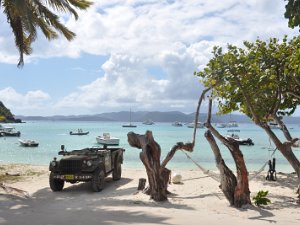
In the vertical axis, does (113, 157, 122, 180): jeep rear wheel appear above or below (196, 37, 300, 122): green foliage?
below

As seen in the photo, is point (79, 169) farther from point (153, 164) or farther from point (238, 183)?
point (238, 183)

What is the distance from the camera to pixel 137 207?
11211mm

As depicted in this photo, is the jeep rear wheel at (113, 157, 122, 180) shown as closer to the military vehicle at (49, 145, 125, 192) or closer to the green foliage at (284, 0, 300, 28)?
the military vehicle at (49, 145, 125, 192)

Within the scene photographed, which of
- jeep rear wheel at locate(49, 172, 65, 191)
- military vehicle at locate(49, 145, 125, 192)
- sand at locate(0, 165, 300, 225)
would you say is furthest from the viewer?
jeep rear wheel at locate(49, 172, 65, 191)

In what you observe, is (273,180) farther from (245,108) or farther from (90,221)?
(90,221)

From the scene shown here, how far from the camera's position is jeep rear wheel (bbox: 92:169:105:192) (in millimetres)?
14566

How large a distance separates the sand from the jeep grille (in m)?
0.91

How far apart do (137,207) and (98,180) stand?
12.7ft

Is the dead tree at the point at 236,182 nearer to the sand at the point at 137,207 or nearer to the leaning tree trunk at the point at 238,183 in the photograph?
the leaning tree trunk at the point at 238,183

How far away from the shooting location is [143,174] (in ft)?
69.0

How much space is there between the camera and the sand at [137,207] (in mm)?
9477

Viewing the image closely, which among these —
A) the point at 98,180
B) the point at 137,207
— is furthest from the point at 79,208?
the point at 98,180

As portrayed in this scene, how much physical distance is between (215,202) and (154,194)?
1972 millimetres

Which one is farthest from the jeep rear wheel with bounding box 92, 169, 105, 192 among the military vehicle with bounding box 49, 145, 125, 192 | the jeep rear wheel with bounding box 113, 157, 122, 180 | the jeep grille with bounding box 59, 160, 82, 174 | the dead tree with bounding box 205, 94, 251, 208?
the dead tree with bounding box 205, 94, 251, 208
